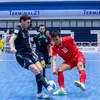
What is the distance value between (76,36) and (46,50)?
23.0 m

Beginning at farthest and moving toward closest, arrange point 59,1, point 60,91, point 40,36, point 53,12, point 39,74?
1. point 53,12
2. point 59,1
3. point 40,36
4. point 60,91
5. point 39,74

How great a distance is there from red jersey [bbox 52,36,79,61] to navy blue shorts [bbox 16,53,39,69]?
2.37 feet

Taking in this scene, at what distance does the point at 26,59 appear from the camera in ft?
19.0

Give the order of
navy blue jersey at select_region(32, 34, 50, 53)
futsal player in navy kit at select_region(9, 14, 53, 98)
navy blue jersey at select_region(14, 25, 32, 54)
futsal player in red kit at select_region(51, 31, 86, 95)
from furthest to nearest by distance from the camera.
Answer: navy blue jersey at select_region(32, 34, 50, 53) → futsal player in red kit at select_region(51, 31, 86, 95) → navy blue jersey at select_region(14, 25, 32, 54) → futsal player in navy kit at select_region(9, 14, 53, 98)

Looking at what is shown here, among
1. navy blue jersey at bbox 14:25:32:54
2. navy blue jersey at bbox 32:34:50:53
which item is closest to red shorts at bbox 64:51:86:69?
navy blue jersey at bbox 14:25:32:54

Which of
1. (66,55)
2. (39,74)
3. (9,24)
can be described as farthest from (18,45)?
(9,24)

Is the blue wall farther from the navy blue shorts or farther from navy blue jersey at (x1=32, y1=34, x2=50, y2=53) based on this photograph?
the navy blue shorts

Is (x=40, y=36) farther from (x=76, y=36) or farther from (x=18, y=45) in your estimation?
(x=76, y=36)

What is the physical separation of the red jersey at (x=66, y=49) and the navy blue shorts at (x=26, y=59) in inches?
28.4

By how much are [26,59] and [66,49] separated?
1.07 m

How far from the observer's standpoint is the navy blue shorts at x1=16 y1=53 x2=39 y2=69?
5.76 meters

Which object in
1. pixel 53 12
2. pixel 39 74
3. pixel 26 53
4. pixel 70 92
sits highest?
pixel 53 12

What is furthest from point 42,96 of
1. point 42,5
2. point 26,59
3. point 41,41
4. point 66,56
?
point 42,5

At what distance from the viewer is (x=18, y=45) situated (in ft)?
19.4
